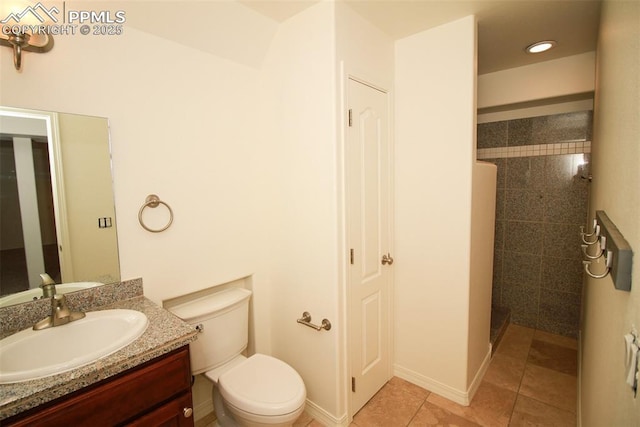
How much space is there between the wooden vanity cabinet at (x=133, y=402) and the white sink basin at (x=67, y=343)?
4.0 inches

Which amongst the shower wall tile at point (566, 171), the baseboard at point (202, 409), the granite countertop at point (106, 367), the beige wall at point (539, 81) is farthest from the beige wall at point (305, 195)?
the shower wall tile at point (566, 171)

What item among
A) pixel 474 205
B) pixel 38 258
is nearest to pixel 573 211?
pixel 474 205

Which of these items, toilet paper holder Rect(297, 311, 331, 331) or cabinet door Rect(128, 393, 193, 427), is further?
toilet paper holder Rect(297, 311, 331, 331)

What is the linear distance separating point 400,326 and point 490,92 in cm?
223

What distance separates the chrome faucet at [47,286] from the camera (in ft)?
4.22

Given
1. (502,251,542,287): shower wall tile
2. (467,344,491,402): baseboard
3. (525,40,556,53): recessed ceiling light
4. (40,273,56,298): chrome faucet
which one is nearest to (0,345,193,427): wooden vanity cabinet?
(40,273,56,298): chrome faucet

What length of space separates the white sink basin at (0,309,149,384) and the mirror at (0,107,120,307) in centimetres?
21

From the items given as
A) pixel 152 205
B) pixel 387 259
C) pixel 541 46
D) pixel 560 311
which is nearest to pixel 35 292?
pixel 152 205

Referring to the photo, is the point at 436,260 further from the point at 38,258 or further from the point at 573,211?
the point at 38,258

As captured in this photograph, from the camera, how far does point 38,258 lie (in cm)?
130

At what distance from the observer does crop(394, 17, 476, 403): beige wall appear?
1.85 metres

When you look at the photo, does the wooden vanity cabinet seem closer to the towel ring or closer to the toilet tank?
the toilet tank

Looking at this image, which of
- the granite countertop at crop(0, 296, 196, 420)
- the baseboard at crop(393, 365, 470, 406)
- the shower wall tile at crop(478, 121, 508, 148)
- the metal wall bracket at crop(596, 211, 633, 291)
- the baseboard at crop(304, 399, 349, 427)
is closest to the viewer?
the metal wall bracket at crop(596, 211, 633, 291)

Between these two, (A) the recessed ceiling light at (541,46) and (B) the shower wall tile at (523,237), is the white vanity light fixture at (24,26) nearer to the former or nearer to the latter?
(A) the recessed ceiling light at (541,46)
